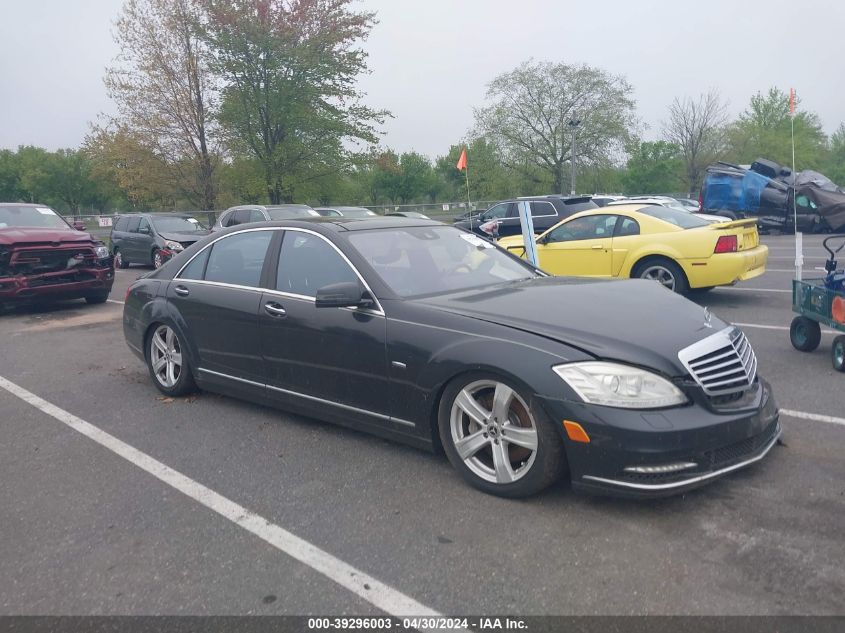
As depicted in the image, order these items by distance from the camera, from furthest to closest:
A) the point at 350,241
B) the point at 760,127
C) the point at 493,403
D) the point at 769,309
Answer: the point at 760,127 → the point at 769,309 → the point at 350,241 → the point at 493,403

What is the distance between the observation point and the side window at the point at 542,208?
17.4m

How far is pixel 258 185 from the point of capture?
104 feet

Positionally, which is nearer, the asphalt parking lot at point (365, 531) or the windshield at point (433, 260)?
the asphalt parking lot at point (365, 531)

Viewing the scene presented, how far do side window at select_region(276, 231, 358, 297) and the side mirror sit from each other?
0.21 metres

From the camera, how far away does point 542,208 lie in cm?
1759

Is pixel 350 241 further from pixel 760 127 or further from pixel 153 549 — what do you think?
pixel 760 127

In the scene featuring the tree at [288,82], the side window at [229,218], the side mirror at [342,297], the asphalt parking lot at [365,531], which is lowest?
the asphalt parking lot at [365,531]

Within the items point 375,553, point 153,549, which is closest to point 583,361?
point 375,553

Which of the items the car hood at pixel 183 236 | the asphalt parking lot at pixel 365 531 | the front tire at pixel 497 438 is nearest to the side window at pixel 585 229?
the asphalt parking lot at pixel 365 531

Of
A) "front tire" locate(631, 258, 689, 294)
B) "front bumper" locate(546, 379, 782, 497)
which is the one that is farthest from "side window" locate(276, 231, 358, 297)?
"front tire" locate(631, 258, 689, 294)

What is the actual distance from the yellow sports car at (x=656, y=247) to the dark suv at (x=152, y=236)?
35.1 feet

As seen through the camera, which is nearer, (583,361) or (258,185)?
(583,361)

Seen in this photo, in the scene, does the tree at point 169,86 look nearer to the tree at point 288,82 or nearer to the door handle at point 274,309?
the tree at point 288,82

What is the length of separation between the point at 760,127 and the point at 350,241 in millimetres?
58762
